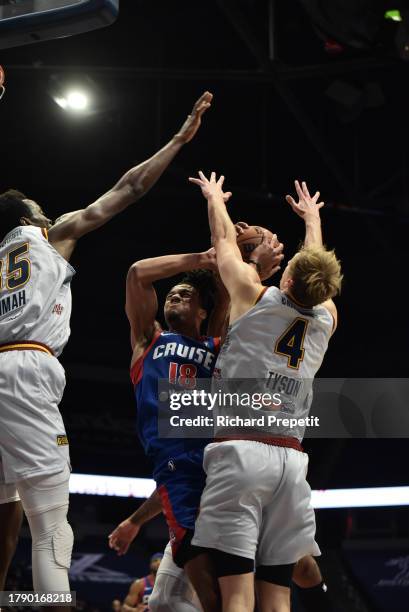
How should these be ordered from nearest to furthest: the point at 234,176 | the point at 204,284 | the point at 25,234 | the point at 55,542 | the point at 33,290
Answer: the point at 55,542
the point at 33,290
the point at 25,234
the point at 204,284
the point at 234,176

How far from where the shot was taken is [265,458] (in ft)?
11.9

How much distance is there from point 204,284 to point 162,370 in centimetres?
73

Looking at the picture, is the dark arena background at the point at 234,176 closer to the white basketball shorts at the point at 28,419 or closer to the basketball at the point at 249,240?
the basketball at the point at 249,240

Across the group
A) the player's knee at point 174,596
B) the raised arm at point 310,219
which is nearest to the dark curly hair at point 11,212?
the raised arm at point 310,219

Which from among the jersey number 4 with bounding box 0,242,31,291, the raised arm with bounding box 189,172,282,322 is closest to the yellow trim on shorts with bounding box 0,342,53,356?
the jersey number 4 with bounding box 0,242,31,291

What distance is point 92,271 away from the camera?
1280 cm

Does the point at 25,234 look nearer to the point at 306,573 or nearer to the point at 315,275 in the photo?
the point at 315,275

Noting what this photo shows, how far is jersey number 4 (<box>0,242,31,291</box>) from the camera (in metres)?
3.97

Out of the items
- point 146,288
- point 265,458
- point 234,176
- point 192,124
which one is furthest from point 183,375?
point 234,176

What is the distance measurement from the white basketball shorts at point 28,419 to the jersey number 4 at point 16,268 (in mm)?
364

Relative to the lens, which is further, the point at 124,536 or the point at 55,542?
the point at 124,536

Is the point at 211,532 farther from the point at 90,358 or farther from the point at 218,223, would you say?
the point at 90,358

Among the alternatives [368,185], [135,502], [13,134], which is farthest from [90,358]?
[368,185]

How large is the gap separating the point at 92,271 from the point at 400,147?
5161 mm
